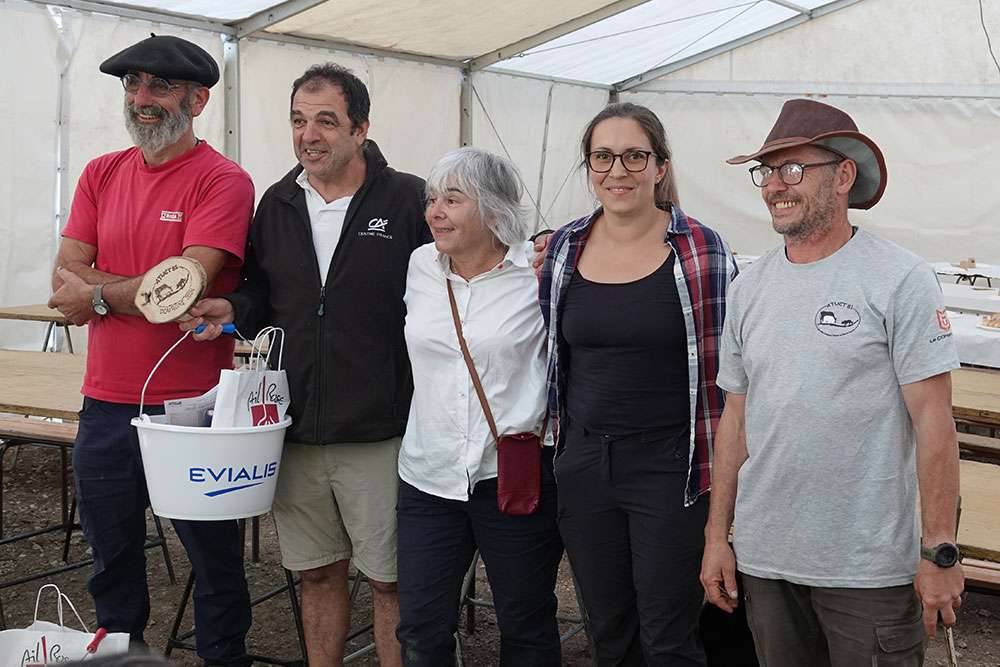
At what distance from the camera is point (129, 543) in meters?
3.10

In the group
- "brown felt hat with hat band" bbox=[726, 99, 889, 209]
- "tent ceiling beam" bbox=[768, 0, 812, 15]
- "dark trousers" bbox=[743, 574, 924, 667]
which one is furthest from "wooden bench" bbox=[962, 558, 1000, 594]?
"tent ceiling beam" bbox=[768, 0, 812, 15]

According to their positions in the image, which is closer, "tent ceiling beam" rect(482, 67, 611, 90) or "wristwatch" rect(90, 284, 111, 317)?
"wristwatch" rect(90, 284, 111, 317)

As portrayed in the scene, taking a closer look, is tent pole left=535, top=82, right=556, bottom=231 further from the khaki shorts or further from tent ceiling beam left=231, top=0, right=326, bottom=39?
the khaki shorts

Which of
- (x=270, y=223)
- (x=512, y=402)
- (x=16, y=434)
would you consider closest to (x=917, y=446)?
(x=512, y=402)

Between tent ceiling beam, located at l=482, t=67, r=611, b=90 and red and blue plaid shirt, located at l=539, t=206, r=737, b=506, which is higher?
tent ceiling beam, located at l=482, t=67, r=611, b=90

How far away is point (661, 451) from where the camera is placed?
249 centimetres

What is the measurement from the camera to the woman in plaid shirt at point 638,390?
8.11 ft

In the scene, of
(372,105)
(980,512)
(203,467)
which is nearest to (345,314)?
(203,467)

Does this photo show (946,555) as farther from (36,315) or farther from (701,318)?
(36,315)

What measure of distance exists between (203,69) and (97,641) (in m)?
1.65

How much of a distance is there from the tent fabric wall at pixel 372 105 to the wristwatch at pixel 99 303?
5817 mm

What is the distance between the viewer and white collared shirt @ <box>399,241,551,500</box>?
270cm

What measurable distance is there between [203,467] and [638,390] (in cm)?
113

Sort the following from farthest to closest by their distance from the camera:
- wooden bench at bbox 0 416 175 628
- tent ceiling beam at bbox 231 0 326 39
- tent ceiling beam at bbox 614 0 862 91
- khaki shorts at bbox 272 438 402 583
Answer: tent ceiling beam at bbox 614 0 862 91 < tent ceiling beam at bbox 231 0 326 39 < wooden bench at bbox 0 416 175 628 < khaki shorts at bbox 272 438 402 583
